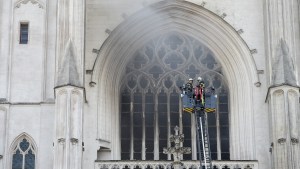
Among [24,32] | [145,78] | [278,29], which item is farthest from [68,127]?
[278,29]

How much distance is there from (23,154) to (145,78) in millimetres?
5350

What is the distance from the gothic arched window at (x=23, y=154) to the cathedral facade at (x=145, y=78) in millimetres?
34

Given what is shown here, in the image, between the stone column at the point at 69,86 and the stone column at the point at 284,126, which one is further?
the stone column at the point at 284,126

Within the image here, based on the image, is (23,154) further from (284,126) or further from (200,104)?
Answer: (284,126)

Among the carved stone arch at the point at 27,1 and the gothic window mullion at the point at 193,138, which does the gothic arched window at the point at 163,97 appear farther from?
the carved stone arch at the point at 27,1

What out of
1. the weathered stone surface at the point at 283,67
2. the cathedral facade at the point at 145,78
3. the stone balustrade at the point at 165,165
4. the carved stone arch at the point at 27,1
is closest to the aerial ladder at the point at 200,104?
the stone balustrade at the point at 165,165

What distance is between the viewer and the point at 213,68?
4353 cm

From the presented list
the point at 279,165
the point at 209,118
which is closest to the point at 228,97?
the point at 209,118

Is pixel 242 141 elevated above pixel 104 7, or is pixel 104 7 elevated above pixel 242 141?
pixel 104 7

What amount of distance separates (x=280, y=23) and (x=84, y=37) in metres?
6.60

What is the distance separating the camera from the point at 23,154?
41.2 meters

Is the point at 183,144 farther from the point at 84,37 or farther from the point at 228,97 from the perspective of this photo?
the point at 84,37

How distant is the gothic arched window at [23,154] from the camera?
41.1m

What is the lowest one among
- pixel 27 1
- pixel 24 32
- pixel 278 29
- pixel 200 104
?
pixel 200 104
